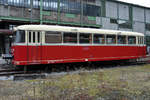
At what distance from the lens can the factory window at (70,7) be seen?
29609 millimetres

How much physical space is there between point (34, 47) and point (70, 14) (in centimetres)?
2187

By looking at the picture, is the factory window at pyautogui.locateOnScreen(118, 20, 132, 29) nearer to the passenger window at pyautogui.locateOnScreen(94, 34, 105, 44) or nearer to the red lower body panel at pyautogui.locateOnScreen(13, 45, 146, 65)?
the red lower body panel at pyautogui.locateOnScreen(13, 45, 146, 65)

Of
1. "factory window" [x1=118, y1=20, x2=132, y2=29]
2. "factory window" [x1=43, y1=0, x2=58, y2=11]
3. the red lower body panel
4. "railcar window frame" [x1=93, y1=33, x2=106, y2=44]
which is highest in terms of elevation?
"factory window" [x1=43, y1=0, x2=58, y2=11]

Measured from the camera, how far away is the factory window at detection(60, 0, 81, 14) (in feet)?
97.1

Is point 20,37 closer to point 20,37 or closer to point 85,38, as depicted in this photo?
point 20,37

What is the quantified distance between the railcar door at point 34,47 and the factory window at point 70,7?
20.8 meters

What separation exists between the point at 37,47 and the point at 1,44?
20213 millimetres

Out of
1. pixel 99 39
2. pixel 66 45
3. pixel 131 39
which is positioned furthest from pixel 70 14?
pixel 66 45

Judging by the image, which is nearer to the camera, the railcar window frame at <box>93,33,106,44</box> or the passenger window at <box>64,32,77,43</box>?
the passenger window at <box>64,32,77,43</box>

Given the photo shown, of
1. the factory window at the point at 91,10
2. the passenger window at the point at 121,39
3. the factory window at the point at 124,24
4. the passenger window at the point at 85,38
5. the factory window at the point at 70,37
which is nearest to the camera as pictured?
the factory window at the point at 70,37

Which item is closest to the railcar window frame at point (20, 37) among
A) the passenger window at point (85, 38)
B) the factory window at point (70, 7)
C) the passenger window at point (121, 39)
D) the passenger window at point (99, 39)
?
the passenger window at point (85, 38)

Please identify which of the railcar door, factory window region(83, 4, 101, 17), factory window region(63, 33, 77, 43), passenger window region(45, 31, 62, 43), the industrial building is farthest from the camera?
factory window region(83, 4, 101, 17)

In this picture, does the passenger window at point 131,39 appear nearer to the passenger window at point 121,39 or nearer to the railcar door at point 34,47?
the passenger window at point 121,39

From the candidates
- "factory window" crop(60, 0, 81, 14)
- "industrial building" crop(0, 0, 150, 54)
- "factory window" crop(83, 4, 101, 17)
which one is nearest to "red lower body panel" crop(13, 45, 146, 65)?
"industrial building" crop(0, 0, 150, 54)
